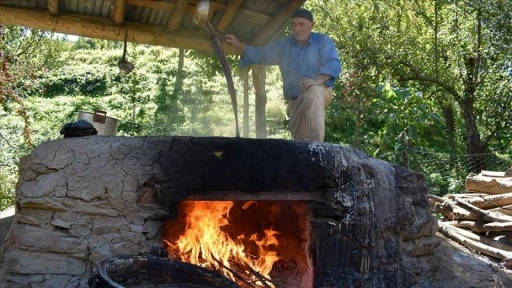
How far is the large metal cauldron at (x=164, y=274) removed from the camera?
275 cm

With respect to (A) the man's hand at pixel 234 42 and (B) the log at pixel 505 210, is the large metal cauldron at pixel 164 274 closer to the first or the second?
(A) the man's hand at pixel 234 42

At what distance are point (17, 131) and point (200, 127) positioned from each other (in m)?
4.52

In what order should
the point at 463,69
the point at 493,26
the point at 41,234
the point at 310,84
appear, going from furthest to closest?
the point at 463,69, the point at 493,26, the point at 310,84, the point at 41,234

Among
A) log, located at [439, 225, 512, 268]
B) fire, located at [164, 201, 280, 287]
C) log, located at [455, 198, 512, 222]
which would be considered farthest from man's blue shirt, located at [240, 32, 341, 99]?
log, located at [455, 198, 512, 222]

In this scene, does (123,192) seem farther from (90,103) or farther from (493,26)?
(90,103)

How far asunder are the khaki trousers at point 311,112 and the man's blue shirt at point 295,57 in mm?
182

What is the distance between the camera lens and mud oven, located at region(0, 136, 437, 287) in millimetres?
3117

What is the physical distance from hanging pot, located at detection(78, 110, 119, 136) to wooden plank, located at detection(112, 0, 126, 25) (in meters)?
1.00

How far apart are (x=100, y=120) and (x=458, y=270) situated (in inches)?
133

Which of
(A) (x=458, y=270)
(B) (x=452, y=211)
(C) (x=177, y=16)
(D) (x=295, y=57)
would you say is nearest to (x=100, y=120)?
(C) (x=177, y=16)

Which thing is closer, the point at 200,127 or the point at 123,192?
the point at 123,192

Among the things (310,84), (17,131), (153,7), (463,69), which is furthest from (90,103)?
(310,84)

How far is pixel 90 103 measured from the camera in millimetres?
17234

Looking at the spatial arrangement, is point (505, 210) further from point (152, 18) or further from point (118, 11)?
point (118, 11)
